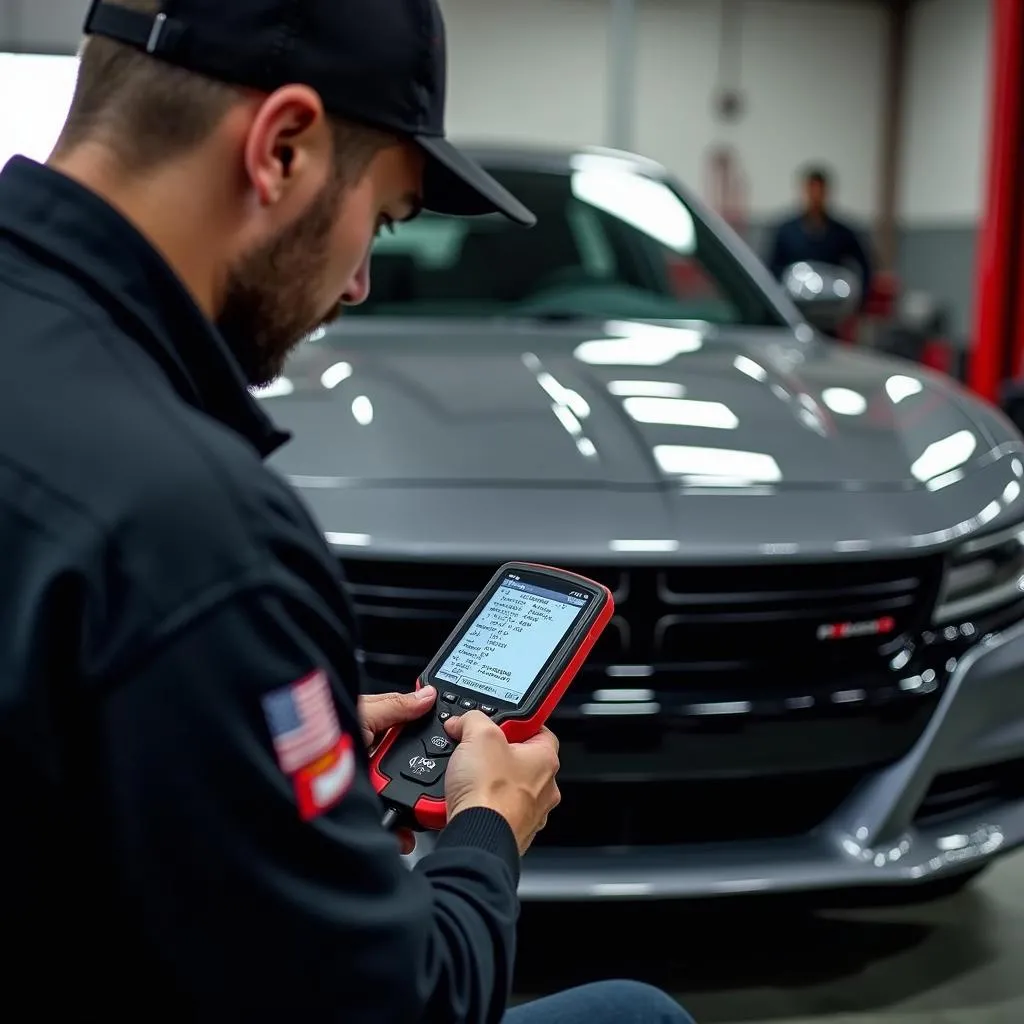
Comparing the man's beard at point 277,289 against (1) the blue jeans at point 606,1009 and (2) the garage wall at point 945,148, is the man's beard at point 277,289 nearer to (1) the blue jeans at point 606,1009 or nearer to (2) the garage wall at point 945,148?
(1) the blue jeans at point 606,1009

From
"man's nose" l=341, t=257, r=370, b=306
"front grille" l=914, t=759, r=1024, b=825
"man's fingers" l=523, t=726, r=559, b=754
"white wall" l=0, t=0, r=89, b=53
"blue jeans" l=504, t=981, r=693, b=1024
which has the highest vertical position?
"man's nose" l=341, t=257, r=370, b=306

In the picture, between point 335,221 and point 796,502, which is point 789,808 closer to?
point 796,502

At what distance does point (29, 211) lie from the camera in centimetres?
75

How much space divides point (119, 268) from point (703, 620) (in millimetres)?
1480

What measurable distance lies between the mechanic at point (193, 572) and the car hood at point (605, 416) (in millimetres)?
1324

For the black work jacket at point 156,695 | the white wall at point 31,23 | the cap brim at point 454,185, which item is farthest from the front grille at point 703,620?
the white wall at point 31,23

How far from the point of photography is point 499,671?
1264mm

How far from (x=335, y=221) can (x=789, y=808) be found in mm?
1565

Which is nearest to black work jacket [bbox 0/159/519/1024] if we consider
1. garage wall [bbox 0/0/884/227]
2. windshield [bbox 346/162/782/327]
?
windshield [bbox 346/162/782/327]

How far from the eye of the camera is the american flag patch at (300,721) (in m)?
0.67

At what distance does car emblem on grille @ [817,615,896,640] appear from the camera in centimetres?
216

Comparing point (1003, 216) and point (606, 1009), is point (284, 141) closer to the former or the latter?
point (606, 1009)

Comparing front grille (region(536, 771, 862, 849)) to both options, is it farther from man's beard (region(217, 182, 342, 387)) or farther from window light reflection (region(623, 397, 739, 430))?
man's beard (region(217, 182, 342, 387))

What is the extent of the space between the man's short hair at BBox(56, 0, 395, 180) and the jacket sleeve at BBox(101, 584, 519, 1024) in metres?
0.26
